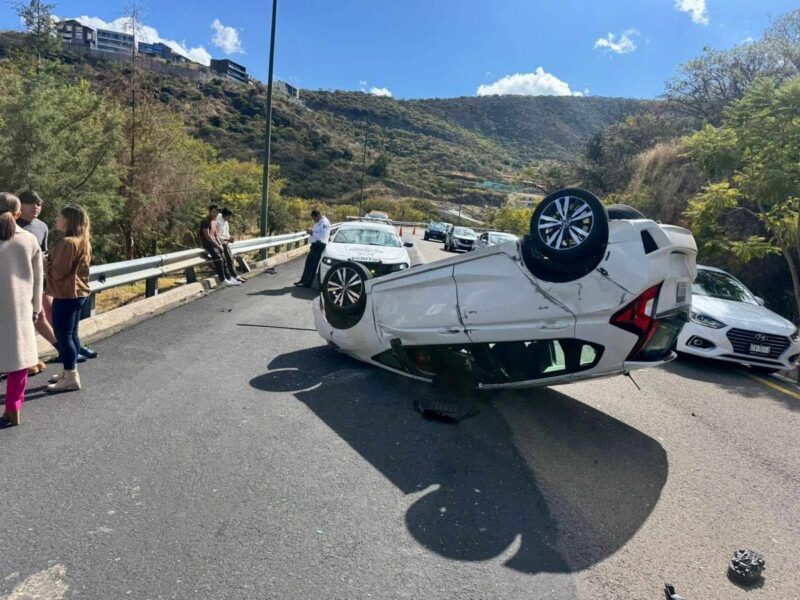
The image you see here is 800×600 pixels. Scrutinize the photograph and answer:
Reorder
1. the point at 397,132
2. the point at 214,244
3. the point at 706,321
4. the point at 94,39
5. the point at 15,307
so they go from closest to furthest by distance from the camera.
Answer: the point at 15,307 < the point at 706,321 < the point at 214,244 < the point at 94,39 < the point at 397,132

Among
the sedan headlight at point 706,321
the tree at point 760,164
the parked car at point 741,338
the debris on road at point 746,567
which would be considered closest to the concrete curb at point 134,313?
the debris on road at point 746,567

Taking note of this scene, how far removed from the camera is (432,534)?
3053 millimetres

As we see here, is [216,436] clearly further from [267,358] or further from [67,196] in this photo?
[67,196]

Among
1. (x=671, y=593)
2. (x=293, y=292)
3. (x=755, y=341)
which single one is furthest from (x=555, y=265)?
(x=293, y=292)

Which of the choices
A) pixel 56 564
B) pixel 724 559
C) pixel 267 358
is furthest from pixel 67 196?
pixel 724 559

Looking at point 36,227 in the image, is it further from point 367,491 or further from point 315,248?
point 315,248

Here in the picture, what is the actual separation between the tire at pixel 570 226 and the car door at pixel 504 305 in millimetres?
343

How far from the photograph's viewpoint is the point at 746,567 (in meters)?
2.89

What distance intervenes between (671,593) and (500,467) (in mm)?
1444

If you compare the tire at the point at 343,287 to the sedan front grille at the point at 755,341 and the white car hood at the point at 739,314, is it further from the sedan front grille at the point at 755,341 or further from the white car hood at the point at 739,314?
the sedan front grille at the point at 755,341

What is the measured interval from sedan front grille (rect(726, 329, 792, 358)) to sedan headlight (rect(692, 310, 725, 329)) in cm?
17

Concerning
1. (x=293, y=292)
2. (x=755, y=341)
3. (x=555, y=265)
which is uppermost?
(x=555, y=265)

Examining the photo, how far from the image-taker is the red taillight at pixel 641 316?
4.16 metres

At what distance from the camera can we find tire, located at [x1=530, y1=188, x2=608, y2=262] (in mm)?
4227
